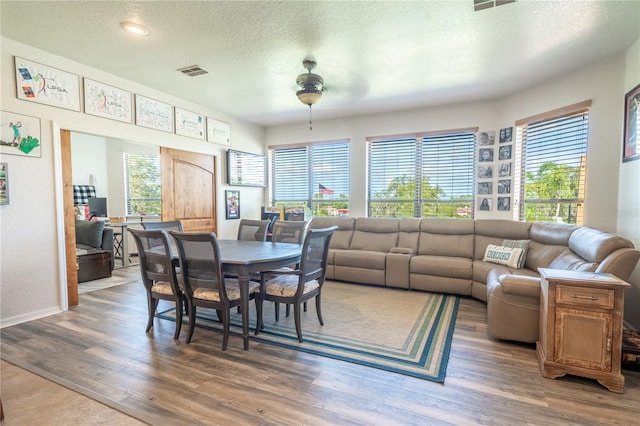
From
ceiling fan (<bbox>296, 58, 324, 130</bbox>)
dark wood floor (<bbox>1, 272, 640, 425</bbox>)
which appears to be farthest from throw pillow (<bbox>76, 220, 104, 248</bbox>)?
ceiling fan (<bbox>296, 58, 324, 130</bbox>)

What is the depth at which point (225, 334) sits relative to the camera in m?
2.46

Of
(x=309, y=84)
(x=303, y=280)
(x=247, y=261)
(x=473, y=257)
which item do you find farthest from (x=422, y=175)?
(x=247, y=261)

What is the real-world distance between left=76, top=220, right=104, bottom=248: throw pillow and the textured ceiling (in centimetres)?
254

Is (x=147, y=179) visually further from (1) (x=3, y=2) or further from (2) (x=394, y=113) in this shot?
(2) (x=394, y=113)

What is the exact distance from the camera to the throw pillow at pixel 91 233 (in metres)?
5.02

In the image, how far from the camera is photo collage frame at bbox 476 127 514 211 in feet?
15.1

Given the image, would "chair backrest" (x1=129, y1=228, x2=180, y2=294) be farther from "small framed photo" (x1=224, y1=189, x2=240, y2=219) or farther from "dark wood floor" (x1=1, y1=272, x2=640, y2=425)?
"small framed photo" (x1=224, y1=189, x2=240, y2=219)

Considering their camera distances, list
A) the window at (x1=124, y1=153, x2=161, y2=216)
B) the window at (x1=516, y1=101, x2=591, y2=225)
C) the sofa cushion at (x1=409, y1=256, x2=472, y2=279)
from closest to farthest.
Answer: the window at (x1=516, y1=101, x2=591, y2=225), the sofa cushion at (x1=409, y1=256, x2=472, y2=279), the window at (x1=124, y1=153, x2=161, y2=216)

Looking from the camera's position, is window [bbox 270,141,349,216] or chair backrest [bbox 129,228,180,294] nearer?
chair backrest [bbox 129,228,180,294]

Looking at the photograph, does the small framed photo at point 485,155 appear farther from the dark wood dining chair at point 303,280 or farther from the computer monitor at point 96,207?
the computer monitor at point 96,207

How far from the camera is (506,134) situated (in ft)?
15.1

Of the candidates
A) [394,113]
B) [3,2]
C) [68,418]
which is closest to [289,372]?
[68,418]

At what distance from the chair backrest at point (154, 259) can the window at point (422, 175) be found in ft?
12.8

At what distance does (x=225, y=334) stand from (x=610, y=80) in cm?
458
